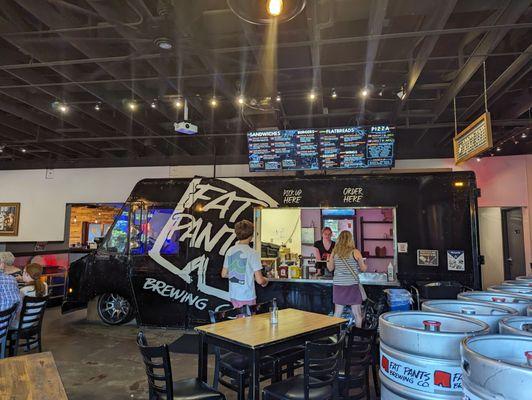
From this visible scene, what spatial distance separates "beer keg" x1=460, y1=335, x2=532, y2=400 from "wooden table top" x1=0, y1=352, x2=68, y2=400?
1824 mm

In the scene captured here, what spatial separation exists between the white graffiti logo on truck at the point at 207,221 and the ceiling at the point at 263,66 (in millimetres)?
1205

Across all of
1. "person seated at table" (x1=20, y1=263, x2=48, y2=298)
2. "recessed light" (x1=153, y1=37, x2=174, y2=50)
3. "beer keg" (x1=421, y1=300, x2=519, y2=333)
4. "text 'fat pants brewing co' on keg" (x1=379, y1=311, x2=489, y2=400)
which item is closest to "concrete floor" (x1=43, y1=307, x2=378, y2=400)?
"person seated at table" (x1=20, y1=263, x2=48, y2=298)

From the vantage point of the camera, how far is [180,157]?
9.09 m

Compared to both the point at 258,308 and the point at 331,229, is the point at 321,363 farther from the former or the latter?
the point at 331,229

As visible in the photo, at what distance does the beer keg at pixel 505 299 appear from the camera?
2.18m

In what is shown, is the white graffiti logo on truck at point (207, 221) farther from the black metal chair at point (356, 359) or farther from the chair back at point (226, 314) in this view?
the black metal chair at point (356, 359)

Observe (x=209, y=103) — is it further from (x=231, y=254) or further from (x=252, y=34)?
(x=231, y=254)

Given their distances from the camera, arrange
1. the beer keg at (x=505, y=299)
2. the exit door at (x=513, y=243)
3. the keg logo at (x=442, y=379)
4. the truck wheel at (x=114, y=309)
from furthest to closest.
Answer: the exit door at (x=513, y=243)
the truck wheel at (x=114, y=309)
the beer keg at (x=505, y=299)
the keg logo at (x=442, y=379)

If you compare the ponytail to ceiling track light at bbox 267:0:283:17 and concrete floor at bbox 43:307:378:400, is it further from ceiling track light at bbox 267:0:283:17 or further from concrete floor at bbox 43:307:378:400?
ceiling track light at bbox 267:0:283:17

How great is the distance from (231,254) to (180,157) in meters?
5.42

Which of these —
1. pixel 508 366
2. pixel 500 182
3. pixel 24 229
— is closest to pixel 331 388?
pixel 508 366

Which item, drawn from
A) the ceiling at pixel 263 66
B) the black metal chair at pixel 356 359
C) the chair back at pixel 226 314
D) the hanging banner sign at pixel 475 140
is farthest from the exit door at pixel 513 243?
the chair back at pixel 226 314

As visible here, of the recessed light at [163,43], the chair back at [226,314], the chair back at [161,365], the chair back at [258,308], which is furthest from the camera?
the chair back at [258,308]

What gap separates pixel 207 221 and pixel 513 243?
7.12m
